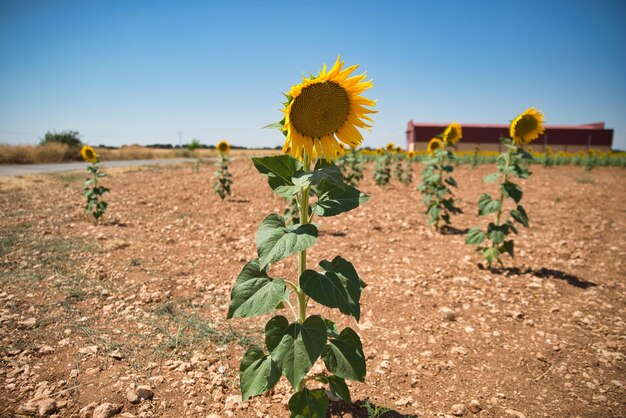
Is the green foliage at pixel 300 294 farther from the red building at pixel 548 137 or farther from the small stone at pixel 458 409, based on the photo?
Answer: the red building at pixel 548 137

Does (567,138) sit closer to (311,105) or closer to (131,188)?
(131,188)

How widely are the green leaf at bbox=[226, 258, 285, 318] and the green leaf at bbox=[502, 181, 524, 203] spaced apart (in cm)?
397

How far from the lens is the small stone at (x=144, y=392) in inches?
99.3

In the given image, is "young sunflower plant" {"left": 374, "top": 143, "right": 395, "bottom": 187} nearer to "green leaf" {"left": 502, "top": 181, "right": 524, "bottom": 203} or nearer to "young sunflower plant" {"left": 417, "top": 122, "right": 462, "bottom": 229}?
"young sunflower plant" {"left": 417, "top": 122, "right": 462, "bottom": 229}

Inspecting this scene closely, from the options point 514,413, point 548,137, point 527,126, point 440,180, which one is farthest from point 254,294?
point 548,137

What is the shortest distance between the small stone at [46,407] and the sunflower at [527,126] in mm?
5762

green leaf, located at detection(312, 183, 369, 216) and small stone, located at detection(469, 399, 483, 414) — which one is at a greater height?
green leaf, located at detection(312, 183, 369, 216)

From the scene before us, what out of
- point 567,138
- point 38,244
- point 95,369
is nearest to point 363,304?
point 95,369

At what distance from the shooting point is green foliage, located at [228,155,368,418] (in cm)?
181

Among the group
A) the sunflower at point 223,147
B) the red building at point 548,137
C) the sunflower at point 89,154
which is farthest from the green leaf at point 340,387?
the red building at point 548,137

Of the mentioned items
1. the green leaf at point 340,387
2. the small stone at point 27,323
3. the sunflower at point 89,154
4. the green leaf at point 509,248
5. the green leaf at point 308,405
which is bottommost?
the small stone at point 27,323

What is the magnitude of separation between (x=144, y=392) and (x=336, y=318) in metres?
1.92

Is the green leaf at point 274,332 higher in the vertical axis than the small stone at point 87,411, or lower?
higher

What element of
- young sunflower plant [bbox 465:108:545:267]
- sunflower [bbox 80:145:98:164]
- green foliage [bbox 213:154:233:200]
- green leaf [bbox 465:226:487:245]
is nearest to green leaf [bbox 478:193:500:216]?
young sunflower plant [bbox 465:108:545:267]
